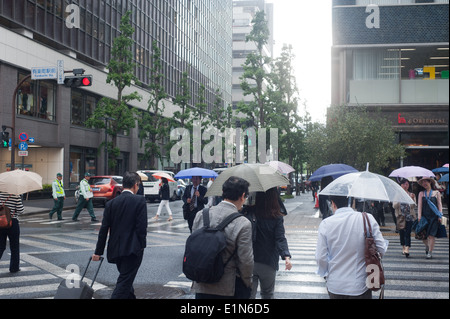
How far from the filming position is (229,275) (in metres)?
4.30

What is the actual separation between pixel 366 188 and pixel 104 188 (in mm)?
23398

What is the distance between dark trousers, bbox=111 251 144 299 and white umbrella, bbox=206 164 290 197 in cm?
128

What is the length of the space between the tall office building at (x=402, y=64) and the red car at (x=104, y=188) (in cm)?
1287

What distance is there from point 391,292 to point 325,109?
60.3ft

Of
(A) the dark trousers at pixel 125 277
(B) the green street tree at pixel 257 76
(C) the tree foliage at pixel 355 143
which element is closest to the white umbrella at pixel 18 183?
(A) the dark trousers at pixel 125 277

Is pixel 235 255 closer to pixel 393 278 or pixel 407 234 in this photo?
pixel 393 278

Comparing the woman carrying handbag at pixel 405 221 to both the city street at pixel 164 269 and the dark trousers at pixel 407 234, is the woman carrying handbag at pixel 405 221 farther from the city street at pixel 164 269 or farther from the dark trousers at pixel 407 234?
the city street at pixel 164 269

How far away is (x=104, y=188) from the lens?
27.2m

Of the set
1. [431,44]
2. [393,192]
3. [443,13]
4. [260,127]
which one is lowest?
[393,192]

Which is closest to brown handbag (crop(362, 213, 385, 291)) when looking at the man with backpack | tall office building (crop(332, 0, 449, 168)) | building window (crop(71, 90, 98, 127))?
the man with backpack

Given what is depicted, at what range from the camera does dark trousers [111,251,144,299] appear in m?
6.18

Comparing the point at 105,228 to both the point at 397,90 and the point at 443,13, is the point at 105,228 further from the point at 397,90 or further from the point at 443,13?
the point at 443,13

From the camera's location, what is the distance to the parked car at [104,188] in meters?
27.1

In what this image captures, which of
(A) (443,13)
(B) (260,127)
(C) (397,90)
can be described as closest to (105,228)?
(C) (397,90)
